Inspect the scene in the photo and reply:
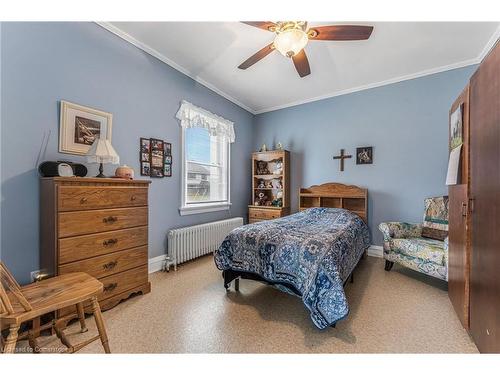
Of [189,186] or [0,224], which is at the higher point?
[189,186]

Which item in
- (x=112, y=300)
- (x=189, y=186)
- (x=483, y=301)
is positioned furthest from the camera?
(x=189, y=186)

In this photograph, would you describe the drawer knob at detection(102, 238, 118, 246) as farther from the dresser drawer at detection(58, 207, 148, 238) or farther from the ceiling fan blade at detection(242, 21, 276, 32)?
the ceiling fan blade at detection(242, 21, 276, 32)

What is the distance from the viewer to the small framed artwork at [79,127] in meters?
1.95

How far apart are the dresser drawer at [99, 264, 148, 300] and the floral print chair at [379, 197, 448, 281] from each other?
9.53 feet

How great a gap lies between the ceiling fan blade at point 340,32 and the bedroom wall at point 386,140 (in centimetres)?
203

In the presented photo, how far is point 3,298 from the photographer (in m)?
1.05

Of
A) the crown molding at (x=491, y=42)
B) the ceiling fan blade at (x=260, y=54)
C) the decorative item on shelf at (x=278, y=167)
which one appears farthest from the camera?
the decorative item on shelf at (x=278, y=167)

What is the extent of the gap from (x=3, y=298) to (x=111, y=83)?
6.91ft

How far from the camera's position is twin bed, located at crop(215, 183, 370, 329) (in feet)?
5.12

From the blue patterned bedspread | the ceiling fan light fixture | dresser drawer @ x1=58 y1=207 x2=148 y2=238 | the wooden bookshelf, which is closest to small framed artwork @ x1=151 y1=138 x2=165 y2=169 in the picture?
dresser drawer @ x1=58 y1=207 x2=148 y2=238

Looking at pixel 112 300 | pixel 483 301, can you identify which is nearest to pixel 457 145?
pixel 483 301

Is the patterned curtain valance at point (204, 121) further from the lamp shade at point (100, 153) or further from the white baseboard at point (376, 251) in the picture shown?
the white baseboard at point (376, 251)

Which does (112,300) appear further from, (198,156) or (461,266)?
(461,266)

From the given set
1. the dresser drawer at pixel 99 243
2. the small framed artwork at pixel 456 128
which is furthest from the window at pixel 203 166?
the small framed artwork at pixel 456 128
